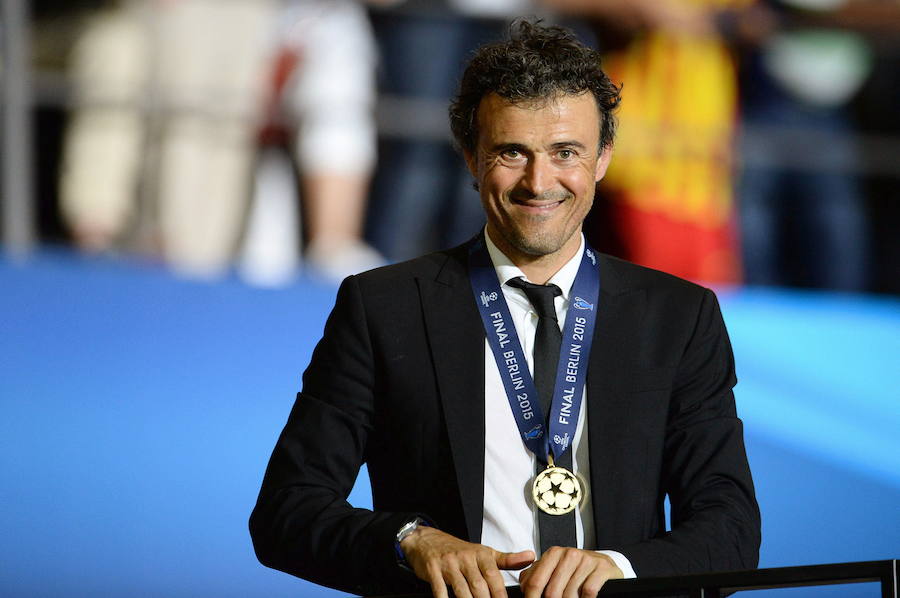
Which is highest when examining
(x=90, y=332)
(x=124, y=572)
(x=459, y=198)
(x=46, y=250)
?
(x=459, y=198)

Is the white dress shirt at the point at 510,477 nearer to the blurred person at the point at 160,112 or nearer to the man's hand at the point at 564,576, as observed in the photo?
the man's hand at the point at 564,576

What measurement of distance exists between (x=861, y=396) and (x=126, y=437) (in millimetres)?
2449

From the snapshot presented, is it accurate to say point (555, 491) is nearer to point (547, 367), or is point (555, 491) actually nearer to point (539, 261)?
point (547, 367)

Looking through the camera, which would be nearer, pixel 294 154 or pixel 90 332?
pixel 90 332

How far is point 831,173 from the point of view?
5.06 meters

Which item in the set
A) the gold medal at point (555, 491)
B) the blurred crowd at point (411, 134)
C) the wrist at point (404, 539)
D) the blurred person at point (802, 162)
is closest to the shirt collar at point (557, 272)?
the gold medal at point (555, 491)

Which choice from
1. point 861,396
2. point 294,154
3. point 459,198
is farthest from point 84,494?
point 861,396

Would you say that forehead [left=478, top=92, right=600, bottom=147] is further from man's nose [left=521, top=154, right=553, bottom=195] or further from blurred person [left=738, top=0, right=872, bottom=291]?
blurred person [left=738, top=0, right=872, bottom=291]

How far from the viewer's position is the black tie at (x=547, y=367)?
5.57 ft

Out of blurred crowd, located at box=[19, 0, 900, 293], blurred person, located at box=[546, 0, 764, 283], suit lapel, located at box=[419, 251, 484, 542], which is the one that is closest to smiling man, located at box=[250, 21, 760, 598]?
suit lapel, located at box=[419, 251, 484, 542]

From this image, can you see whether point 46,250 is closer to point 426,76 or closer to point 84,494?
point 84,494

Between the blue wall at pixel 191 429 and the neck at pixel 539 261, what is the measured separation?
6.42ft

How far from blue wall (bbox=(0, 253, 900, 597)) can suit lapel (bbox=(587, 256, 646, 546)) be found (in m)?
1.98

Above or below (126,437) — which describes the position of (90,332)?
above
